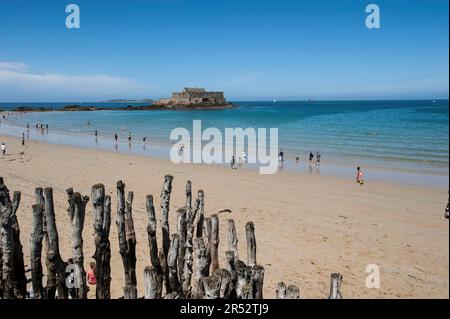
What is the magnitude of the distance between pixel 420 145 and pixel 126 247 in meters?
35.7

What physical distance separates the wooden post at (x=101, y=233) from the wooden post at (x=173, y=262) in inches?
48.8

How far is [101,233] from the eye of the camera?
7391 millimetres

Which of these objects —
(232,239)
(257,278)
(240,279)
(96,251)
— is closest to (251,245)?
(232,239)

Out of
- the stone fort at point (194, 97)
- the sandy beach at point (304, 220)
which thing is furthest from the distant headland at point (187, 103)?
the sandy beach at point (304, 220)

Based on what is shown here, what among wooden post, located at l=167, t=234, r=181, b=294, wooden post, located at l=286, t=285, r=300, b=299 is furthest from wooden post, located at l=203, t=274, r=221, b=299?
wooden post, located at l=167, t=234, r=181, b=294

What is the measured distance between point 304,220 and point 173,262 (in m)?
7.86

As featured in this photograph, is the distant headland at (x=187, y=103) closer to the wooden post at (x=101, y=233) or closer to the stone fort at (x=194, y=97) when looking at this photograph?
the stone fort at (x=194, y=97)

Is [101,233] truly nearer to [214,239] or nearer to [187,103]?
[214,239]

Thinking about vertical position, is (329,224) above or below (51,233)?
below

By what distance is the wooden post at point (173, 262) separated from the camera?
7.55 m

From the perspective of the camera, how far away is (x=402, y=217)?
15086 millimetres

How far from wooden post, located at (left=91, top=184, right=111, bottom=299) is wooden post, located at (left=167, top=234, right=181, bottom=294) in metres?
1.24
